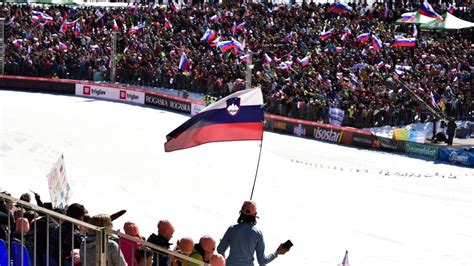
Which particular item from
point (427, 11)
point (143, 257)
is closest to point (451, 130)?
point (427, 11)

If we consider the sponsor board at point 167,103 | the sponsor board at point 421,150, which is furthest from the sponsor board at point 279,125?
the sponsor board at point 421,150

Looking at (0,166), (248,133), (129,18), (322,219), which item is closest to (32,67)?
(129,18)

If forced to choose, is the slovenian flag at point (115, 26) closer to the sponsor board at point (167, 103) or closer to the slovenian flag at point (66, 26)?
the slovenian flag at point (66, 26)

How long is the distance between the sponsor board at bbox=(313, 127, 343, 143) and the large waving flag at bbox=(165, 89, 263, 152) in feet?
65.7

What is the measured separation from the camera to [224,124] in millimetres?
13125

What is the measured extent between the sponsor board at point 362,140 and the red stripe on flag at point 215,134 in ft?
63.6

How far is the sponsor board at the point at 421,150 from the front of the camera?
1228 inches

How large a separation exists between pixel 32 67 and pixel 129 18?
5990 millimetres

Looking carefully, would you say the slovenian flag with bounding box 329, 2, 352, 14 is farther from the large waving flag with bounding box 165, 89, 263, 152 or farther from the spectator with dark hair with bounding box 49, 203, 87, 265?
the spectator with dark hair with bounding box 49, 203, 87, 265

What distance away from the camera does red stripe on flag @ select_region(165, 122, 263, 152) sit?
41.6 feet

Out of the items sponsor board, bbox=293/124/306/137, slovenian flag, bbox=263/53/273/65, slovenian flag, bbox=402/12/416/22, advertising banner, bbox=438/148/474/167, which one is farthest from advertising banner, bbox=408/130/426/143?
slovenian flag, bbox=402/12/416/22

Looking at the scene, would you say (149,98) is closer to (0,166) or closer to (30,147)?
(30,147)

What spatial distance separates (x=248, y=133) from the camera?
1348cm

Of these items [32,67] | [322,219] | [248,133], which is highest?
[248,133]
